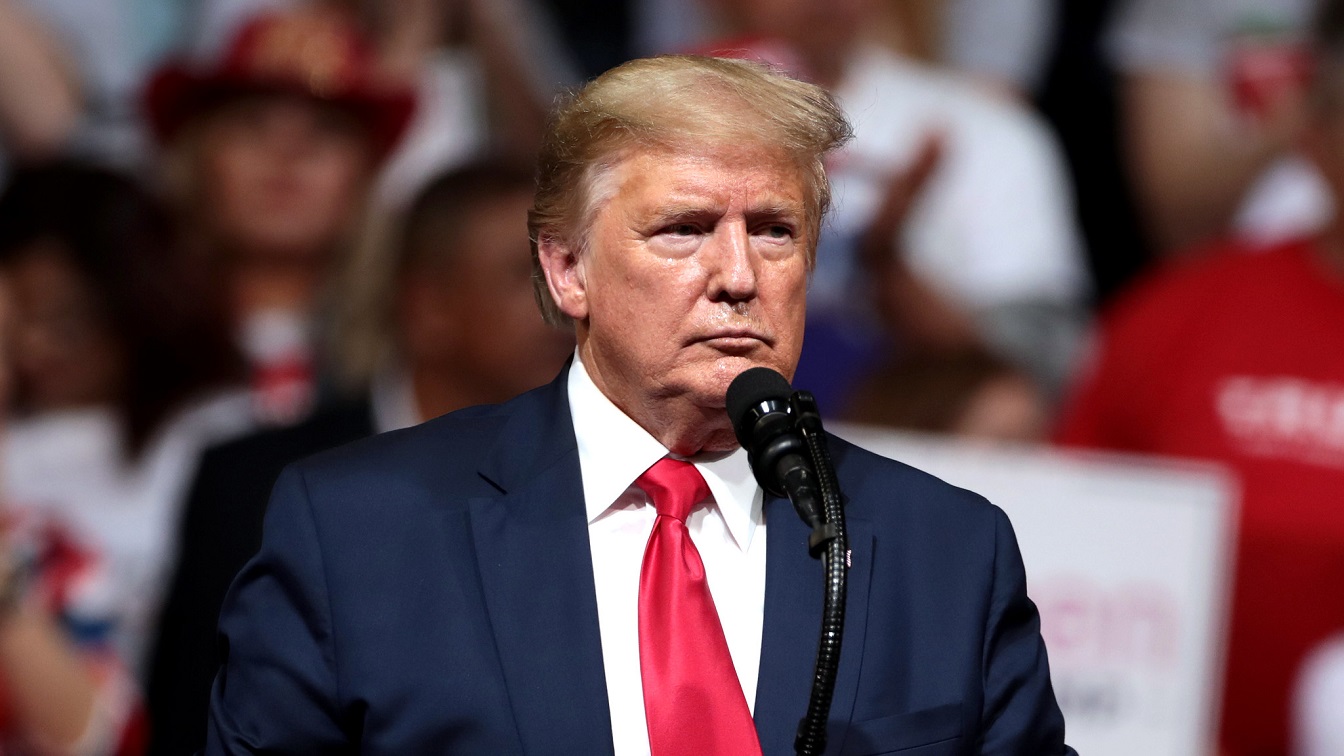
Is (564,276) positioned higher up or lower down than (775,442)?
higher up

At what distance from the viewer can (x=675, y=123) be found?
65.7 inches

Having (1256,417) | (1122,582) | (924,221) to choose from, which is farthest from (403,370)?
(1256,417)

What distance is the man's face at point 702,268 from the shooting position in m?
1.67

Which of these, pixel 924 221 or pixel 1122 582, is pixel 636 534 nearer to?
pixel 1122 582

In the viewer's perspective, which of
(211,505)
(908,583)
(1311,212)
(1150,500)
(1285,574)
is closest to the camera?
(908,583)

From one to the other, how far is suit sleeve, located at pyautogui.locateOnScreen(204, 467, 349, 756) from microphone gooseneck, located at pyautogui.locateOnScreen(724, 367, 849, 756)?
1.40ft

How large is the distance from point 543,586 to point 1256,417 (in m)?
2.97

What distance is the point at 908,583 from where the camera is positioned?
1.76 meters

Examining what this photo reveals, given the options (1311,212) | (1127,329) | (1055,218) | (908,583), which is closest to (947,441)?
(1127,329)

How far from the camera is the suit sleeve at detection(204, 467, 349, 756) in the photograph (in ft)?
5.24

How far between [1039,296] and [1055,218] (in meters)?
0.25

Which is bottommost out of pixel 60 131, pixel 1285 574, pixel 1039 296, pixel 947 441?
pixel 1285 574

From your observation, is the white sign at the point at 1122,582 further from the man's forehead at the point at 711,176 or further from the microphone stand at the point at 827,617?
the microphone stand at the point at 827,617

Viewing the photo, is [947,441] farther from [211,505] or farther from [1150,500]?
[211,505]
